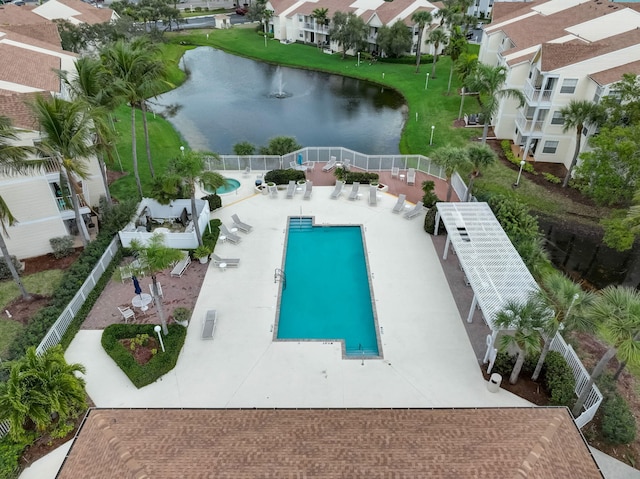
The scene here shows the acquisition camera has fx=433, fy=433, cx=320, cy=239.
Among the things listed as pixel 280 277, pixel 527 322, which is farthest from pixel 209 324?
pixel 527 322

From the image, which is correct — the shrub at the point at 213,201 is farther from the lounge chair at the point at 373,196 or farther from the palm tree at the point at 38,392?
the palm tree at the point at 38,392

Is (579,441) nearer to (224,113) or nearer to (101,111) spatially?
(101,111)

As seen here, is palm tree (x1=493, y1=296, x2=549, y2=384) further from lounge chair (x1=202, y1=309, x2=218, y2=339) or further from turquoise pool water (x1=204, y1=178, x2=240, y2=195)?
turquoise pool water (x1=204, y1=178, x2=240, y2=195)

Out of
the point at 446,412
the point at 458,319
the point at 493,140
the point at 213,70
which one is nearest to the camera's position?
the point at 446,412

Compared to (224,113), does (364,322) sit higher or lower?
lower

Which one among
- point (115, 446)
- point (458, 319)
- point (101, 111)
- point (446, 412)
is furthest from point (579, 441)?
point (101, 111)

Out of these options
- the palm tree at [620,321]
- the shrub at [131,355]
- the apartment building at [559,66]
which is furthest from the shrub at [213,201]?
the apartment building at [559,66]
